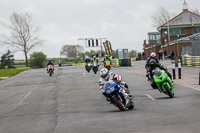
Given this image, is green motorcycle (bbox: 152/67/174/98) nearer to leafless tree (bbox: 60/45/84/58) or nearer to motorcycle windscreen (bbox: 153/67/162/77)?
motorcycle windscreen (bbox: 153/67/162/77)

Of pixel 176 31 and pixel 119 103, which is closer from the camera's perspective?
pixel 119 103

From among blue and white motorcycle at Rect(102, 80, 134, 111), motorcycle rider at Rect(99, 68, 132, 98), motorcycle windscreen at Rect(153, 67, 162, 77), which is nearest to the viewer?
blue and white motorcycle at Rect(102, 80, 134, 111)

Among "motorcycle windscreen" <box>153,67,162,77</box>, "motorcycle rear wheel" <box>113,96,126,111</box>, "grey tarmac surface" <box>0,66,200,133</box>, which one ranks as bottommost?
"grey tarmac surface" <box>0,66,200,133</box>

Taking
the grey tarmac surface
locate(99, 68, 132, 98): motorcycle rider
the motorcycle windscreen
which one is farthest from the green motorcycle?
locate(99, 68, 132, 98): motorcycle rider

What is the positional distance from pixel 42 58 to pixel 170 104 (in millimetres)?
88039

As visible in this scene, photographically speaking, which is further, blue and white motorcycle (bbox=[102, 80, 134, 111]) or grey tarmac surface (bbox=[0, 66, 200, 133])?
blue and white motorcycle (bbox=[102, 80, 134, 111])

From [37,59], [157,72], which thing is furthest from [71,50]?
[157,72]

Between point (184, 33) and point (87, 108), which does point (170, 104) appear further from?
point (184, 33)

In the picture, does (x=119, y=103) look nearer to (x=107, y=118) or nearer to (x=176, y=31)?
(x=107, y=118)

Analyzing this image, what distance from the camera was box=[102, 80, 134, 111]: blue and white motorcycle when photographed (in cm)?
1141

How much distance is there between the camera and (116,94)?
37.8 feet

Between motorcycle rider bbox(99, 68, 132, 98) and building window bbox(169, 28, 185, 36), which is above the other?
building window bbox(169, 28, 185, 36)

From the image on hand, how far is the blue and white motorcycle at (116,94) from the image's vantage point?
11.4 m

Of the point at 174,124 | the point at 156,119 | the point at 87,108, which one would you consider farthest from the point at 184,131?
the point at 87,108
